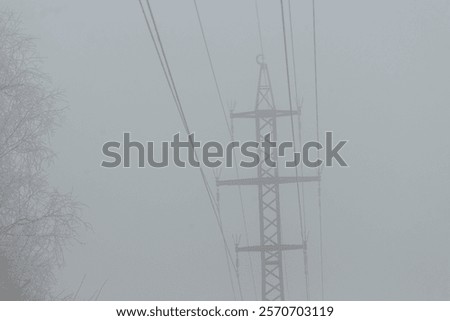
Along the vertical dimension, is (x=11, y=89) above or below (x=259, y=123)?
below

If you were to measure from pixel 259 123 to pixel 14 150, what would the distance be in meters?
5.58

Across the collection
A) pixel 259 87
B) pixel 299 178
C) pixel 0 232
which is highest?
pixel 259 87

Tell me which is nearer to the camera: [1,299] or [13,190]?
[1,299]

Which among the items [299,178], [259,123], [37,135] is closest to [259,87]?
[259,123]

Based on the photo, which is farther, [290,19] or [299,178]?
[299,178]

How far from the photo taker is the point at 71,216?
648 inches

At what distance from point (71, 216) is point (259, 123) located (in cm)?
580

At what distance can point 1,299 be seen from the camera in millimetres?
15219
